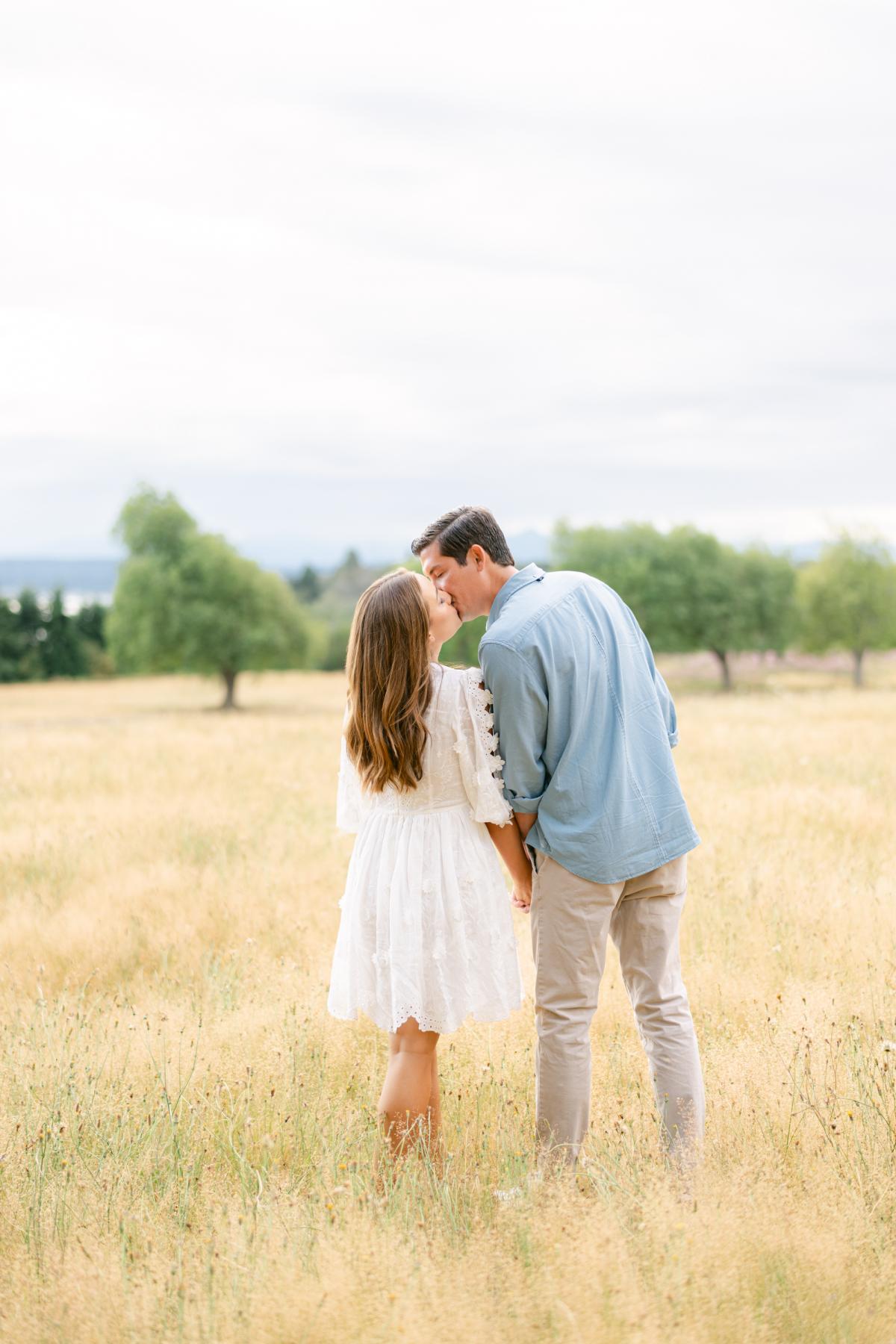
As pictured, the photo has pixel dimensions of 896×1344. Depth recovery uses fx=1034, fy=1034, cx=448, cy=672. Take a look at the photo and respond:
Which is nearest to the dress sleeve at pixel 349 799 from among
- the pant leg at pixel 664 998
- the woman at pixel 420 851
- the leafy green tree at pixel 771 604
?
the woman at pixel 420 851

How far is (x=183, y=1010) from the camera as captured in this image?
561cm

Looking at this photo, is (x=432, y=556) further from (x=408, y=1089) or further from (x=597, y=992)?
(x=408, y=1089)

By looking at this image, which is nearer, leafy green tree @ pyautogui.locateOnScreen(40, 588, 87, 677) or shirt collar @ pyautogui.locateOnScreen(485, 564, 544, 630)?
shirt collar @ pyautogui.locateOnScreen(485, 564, 544, 630)

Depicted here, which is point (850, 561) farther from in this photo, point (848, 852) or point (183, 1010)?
point (183, 1010)

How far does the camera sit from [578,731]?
11.9 ft

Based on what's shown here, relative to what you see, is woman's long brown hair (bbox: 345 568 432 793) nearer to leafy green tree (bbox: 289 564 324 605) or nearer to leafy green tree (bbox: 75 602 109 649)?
leafy green tree (bbox: 75 602 109 649)

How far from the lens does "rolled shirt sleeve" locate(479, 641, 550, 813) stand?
356 cm

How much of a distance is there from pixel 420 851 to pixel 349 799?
511 millimetres

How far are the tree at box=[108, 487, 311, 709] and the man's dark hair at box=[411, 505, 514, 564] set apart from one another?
35943 millimetres

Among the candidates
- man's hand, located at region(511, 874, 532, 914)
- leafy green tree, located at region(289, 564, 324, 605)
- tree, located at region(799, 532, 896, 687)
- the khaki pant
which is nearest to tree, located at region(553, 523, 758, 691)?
tree, located at region(799, 532, 896, 687)

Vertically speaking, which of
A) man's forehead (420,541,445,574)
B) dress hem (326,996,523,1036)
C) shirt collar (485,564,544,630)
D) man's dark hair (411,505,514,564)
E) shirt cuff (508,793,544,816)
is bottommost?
dress hem (326,996,523,1036)

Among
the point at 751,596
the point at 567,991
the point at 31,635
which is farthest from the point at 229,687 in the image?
the point at 567,991

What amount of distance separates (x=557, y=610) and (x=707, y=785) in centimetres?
888

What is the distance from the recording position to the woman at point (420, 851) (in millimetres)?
3678
